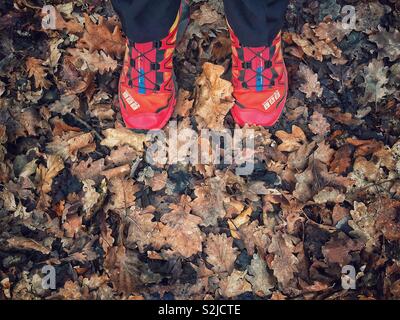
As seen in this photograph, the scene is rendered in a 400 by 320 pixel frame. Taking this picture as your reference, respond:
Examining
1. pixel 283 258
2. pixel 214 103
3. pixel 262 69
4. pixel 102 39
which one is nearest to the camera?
pixel 283 258

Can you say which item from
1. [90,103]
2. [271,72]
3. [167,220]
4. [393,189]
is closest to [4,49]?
[90,103]

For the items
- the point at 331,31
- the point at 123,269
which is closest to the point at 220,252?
the point at 123,269

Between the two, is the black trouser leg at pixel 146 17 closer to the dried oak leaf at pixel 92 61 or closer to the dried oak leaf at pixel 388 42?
the dried oak leaf at pixel 92 61

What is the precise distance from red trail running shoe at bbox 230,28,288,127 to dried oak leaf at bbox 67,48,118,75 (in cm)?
68

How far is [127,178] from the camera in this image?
224cm

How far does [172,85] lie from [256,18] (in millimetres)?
634

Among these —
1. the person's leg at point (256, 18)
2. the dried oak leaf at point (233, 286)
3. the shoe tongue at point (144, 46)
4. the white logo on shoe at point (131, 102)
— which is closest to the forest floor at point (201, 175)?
the dried oak leaf at point (233, 286)

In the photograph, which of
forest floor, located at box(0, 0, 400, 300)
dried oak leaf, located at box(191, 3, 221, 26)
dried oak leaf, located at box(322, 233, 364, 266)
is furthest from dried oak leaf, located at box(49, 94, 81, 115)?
dried oak leaf, located at box(322, 233, 364, 266)

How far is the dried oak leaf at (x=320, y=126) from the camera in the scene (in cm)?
229

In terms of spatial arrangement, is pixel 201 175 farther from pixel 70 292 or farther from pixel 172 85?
pixel 70 292

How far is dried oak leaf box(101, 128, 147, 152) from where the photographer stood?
7.55ft

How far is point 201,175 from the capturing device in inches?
88.9

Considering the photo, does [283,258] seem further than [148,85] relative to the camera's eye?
No

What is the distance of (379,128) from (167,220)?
1181mm
